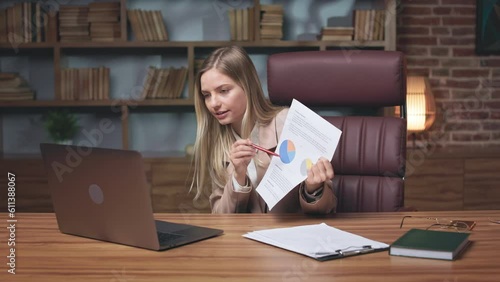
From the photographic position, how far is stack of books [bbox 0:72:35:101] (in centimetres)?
366

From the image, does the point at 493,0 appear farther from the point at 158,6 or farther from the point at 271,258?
the point at 271,258

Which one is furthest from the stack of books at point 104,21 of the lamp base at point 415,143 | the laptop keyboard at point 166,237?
the laptop keyboard at point 166,237

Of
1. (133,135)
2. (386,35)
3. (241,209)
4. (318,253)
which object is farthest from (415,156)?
(318,253)

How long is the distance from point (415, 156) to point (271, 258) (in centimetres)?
262

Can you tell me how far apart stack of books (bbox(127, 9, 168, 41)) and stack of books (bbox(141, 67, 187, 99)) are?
7.5 inches

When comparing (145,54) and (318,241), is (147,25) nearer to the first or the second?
(145,54)

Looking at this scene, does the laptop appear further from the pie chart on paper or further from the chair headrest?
the chair headrest

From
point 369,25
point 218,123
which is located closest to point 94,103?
point 369,25

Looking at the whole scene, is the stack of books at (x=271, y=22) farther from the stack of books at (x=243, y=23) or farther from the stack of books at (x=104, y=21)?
the stack of books at (x=104, y=21)

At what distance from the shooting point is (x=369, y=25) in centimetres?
365

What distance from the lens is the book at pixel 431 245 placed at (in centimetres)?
118

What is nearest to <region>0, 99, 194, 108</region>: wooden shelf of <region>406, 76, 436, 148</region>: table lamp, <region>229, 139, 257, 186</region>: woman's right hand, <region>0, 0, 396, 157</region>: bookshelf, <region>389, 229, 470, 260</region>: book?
<region>0, 0, 396, 157</region>: bookshelf

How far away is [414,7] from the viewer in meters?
3.89

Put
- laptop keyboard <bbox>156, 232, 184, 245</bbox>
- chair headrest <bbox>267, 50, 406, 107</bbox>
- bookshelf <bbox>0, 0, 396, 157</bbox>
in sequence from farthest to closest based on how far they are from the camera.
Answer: bookshelf <bbox>0, 0, 396, 157</bbox> → chair headrest <bbox>267, 50, 406, 107</bbox> → laptop keyboard <bbox>156, 232, 184, 245</bbox>
